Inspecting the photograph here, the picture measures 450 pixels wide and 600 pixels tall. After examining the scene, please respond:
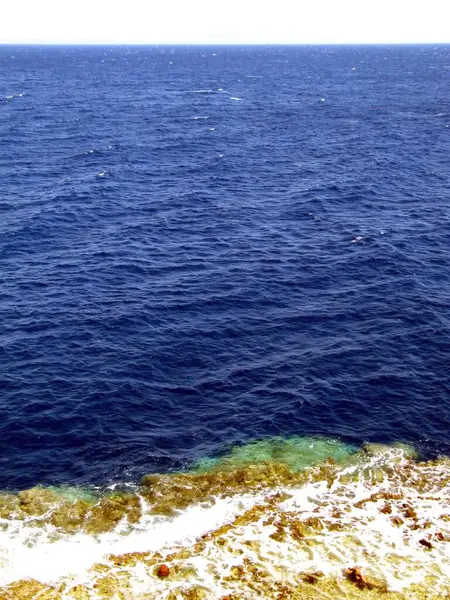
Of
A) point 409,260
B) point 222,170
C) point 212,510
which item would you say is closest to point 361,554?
point 212,510

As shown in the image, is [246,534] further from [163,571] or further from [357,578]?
[357,578]

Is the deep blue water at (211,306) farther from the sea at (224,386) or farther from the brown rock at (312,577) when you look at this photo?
the brown rock at (312,577)

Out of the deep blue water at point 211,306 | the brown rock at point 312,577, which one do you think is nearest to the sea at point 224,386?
the brown rock at point 312,577

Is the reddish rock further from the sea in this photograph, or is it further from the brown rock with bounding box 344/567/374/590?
the brown rock with bounding box 344/567/374/590

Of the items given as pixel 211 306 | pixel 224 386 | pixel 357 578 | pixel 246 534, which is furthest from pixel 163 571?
pixel 211 306

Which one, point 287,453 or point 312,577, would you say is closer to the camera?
point 312,577

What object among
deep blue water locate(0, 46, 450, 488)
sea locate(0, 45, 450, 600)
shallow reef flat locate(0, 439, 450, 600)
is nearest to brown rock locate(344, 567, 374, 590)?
shallow reef flat locate(0, 439, 450, 600)

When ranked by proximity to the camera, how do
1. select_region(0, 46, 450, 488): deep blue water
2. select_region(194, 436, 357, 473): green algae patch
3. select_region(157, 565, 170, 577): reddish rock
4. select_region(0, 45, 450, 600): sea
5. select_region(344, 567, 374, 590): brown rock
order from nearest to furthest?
select_region(344, 567, 374, 590): brown rock < select_region(157, 565, 170, 577): reddish rock < select_region(0, 45, 450, 600): sea < select_region(194, 436, 357, 473): green algae patch < select_region(0, 46, 450, 488): deep blue water
